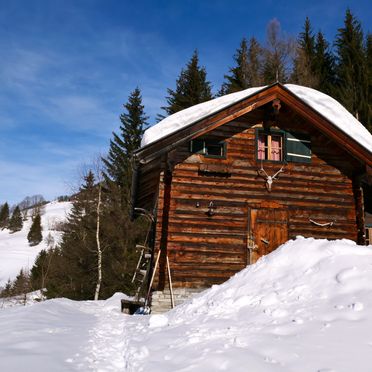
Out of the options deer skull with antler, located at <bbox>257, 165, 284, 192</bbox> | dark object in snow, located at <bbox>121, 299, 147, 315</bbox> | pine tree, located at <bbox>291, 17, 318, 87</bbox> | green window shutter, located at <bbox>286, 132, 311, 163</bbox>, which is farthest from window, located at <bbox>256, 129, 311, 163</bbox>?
pine tree, located at <bbox>291, 17, 318, 87</bbox>

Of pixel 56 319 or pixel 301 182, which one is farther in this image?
pixel 301 182

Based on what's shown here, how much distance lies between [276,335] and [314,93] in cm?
1302

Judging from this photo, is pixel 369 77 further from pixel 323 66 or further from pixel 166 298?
pixel 166 298

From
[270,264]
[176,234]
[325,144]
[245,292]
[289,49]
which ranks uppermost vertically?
[289,49]

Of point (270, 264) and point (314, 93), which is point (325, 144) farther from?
point (270, 264)

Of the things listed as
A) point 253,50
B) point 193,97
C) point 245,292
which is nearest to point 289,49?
point 253,50

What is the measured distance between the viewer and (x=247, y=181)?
11.4 m

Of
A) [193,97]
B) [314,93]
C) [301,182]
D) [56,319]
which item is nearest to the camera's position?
[56,319]

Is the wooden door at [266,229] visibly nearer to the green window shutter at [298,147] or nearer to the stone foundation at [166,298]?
the green window shutter at [298,147]

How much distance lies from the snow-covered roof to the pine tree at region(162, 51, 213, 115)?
16.3 m

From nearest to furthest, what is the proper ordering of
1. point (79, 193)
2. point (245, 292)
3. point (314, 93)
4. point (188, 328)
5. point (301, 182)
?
point (188, 328), point (245, 292), point (301, 182), point (314, 93), point (79, 193)

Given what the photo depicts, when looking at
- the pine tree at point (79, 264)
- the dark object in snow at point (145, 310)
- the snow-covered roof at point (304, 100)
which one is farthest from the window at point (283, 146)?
the pine tree at point (79, 264)

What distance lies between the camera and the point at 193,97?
30484 mm

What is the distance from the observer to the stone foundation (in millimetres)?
9938
